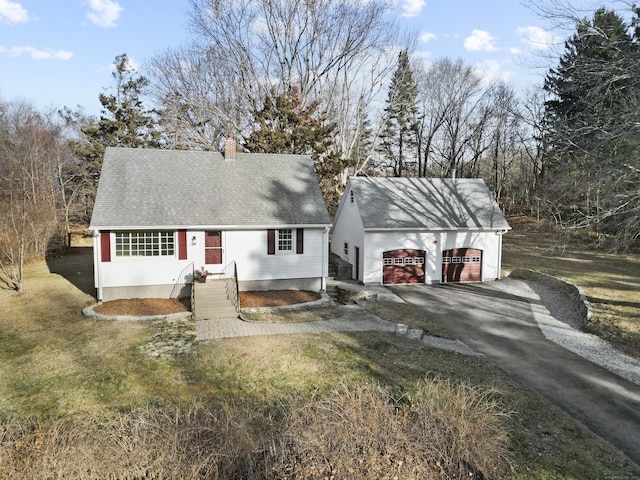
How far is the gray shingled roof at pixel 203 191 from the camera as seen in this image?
15.8m

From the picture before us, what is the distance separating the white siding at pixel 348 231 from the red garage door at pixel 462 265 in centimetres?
453

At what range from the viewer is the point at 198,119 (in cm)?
3256

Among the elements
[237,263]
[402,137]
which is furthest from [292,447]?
[402,137]

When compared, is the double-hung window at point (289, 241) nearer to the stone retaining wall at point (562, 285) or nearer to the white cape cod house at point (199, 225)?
the white cape cod house at point (199, 225)

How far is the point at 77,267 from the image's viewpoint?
22969 millimetres

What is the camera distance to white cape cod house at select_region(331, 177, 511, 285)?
20312 millimetres

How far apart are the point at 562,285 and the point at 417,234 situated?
7.16 m

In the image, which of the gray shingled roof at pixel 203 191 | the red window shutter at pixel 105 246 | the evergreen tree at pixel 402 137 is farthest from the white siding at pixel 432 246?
the evergreen tree at pixel 402 137

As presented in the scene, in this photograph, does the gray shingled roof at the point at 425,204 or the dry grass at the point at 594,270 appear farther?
the gray shingled roof at the point at 425,204

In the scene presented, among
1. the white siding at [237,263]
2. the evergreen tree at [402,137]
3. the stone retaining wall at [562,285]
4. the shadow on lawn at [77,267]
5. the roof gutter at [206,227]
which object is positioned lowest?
the stone retaining wall at [562,285]

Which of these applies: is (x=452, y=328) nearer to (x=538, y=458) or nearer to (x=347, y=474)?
(x=538, y=458)

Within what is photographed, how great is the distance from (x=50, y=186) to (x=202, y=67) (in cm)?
1490

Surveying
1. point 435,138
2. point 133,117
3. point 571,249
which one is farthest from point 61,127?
point 571,249

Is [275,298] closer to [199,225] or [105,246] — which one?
[199,225]
